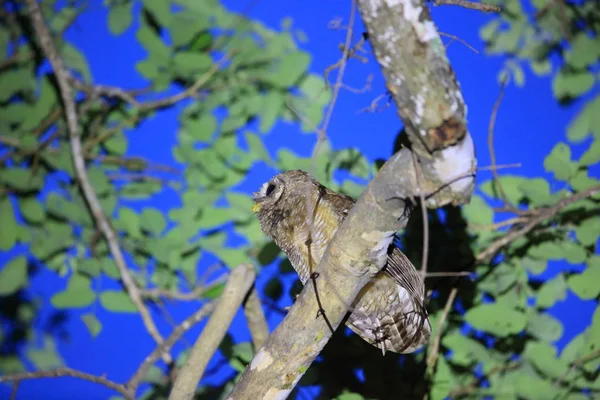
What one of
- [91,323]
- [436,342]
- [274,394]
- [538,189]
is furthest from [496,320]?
[91,323]

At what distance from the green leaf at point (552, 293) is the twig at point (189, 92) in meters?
1.55

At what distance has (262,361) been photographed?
1333mm

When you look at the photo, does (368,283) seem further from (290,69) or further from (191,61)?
(191,61)

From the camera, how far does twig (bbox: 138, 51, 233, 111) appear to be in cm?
242

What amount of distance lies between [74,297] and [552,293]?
1883 millimetres

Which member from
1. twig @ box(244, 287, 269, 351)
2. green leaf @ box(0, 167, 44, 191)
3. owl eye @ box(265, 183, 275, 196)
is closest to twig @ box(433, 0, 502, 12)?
owl eye @ box(265, 183, 275, 196)

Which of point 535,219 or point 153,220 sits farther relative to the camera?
point 153,220

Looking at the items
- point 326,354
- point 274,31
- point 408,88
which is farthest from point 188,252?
point 408,88

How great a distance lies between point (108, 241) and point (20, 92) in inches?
33.4

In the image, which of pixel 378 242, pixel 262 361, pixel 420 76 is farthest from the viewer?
pixel 262 361

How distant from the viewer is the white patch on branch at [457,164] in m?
1.00

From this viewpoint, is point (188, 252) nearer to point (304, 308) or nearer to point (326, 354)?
point (326, 354)

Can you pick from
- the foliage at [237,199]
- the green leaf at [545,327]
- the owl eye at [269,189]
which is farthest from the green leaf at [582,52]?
the owl eye at [269,189]

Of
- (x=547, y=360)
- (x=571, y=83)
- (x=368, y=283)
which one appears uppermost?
(x=571, y=83)
